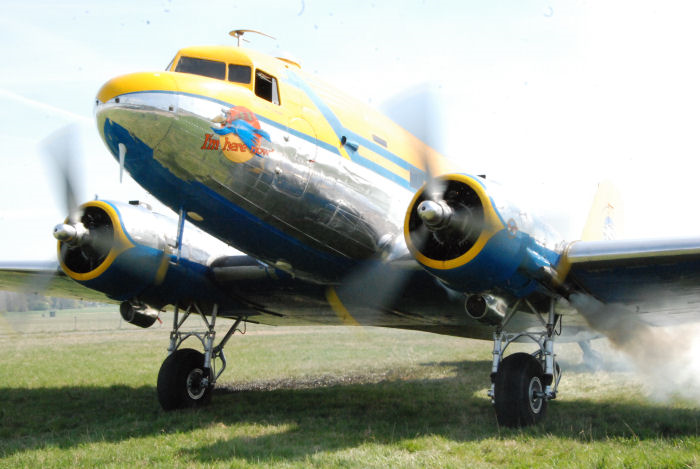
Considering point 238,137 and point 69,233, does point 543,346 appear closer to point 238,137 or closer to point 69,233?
point 238,137

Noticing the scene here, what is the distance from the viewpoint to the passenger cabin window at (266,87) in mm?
6929

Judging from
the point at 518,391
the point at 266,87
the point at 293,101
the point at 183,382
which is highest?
the point at 266,87

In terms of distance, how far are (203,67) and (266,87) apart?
72 cm

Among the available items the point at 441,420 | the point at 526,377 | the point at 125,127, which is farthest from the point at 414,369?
the point at 125,127

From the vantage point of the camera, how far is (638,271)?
277 inches

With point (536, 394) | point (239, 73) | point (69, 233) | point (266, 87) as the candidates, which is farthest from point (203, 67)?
point (536, 394)

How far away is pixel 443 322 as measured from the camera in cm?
965

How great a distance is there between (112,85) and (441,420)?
18.0 feet

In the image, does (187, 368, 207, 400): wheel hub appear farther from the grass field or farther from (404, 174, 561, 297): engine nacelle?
(404, 174, 561, 297): engine nacelle

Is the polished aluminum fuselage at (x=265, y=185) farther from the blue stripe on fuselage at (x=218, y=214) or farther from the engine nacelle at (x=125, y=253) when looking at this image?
the engine nacelle at (x=125, y=253)

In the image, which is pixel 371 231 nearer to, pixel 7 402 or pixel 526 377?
pixel 526 377

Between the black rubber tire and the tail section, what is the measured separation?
5.28 meters

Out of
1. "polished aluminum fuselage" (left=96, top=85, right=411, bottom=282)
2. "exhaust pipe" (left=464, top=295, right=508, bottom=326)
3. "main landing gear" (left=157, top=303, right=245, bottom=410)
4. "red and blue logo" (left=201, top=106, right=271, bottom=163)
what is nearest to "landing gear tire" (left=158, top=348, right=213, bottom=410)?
"main landing gear" (left=157, top=303, right=245, bottom=410)

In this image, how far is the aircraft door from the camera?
6.81m
